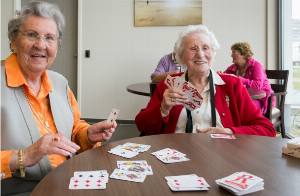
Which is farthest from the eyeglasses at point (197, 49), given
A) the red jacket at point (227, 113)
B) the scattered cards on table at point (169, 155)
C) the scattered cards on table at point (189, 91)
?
the scattered cards on table at point (169, 155)

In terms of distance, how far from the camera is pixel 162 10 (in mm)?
5277

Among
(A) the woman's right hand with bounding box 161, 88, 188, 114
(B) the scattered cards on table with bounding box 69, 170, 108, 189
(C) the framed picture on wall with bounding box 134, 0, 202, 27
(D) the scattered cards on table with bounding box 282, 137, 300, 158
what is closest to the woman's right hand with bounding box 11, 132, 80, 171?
(B) the scattered cards on table with bounding box 69, 170, 108, 189

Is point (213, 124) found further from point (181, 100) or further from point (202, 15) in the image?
point (202, 15)

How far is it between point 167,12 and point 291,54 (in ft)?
6.97

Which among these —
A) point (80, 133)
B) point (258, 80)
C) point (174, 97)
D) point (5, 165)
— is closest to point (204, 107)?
point (174, 97)

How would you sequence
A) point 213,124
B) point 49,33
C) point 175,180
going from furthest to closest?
point 213,124, point 49,33, point 175,180

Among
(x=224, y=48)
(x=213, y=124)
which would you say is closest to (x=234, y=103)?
(x=213, y=124)

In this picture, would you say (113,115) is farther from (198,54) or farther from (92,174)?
(198,54)

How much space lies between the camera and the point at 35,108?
1503mm

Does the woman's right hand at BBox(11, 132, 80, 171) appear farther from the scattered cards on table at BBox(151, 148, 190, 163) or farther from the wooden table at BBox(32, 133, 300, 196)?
the scattered cards on table at BBox(151, 148, 190, 163)

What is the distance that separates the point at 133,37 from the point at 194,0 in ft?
4.02

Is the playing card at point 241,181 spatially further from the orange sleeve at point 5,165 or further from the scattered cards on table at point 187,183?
the orange sleeve at point 5,165

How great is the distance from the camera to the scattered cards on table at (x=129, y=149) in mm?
1293

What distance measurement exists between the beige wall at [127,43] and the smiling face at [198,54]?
10.7 ft
